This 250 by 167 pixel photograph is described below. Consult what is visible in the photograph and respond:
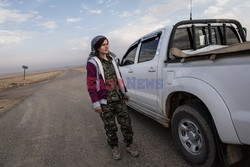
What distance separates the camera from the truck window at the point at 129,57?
152 inches

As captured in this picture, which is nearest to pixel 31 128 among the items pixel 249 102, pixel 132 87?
pixel 132 87

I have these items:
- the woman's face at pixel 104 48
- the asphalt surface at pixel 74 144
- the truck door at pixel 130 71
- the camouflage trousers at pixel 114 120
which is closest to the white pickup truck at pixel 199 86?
the truck door at pixel 130 71

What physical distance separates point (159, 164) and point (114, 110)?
40.0 inches

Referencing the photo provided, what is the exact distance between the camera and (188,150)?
2236 mm

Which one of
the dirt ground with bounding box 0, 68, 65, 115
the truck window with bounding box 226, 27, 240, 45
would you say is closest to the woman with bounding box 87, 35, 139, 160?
the truck window with bounding box 226, 27, 240, 45

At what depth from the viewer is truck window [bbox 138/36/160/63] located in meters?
2.97

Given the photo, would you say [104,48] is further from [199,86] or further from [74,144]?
[74,144]

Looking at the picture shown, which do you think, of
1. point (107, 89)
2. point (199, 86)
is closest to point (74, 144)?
point (107, 89)

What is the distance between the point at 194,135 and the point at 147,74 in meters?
1.26

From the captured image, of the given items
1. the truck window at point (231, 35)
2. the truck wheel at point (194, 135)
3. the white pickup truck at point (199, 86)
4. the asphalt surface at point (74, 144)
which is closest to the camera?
the white pickup truck at point (199, 86)

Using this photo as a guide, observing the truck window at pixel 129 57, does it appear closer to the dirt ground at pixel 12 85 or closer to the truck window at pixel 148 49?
the truck window at pixel 148 49

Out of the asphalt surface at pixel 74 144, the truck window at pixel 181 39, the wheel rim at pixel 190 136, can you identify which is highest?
the truck window at pixel 181 39

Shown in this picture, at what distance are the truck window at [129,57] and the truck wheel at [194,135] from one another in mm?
1955

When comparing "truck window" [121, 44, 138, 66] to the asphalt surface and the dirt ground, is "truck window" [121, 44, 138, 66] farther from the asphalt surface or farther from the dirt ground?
the dirt ground
